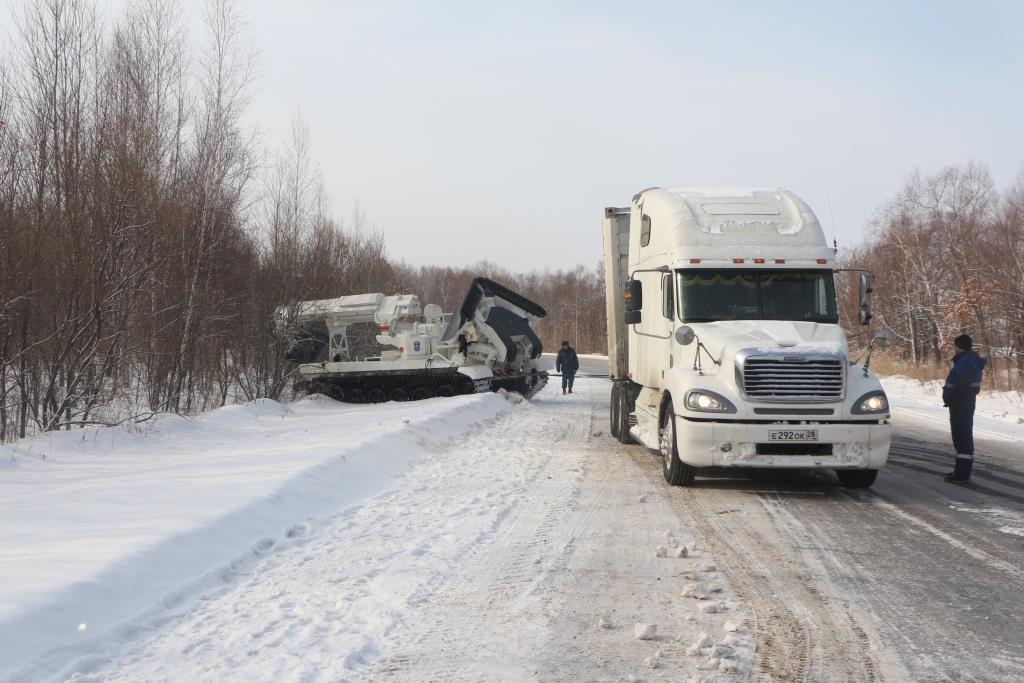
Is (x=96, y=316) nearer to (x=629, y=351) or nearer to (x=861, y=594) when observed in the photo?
(x=629, y=351)

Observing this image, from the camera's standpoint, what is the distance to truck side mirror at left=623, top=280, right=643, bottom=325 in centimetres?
1103

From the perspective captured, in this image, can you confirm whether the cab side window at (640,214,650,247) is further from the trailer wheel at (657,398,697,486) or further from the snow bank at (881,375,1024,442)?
the snow bank at (881,375,1024,442)

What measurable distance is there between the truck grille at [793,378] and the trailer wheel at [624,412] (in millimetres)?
4565

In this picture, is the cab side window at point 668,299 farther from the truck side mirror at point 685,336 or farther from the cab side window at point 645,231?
the cab side window at point 645,231

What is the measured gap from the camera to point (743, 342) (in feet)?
28.9

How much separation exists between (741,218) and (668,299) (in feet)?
4.48

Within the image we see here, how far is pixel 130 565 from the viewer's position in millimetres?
Answer: 5035

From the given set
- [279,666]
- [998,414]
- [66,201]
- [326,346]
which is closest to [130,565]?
[279,666]

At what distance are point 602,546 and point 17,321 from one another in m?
9.14

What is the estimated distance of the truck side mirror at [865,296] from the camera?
31.7 ft

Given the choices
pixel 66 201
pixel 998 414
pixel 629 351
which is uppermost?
pixel 66 201

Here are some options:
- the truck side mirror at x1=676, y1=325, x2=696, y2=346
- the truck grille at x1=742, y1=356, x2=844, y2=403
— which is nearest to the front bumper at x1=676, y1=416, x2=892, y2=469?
the truck grille at x1=742, y1=356, x2=844, y2=403

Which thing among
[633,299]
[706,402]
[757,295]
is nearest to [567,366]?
[633,299]

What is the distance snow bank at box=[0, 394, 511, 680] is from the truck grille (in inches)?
165
